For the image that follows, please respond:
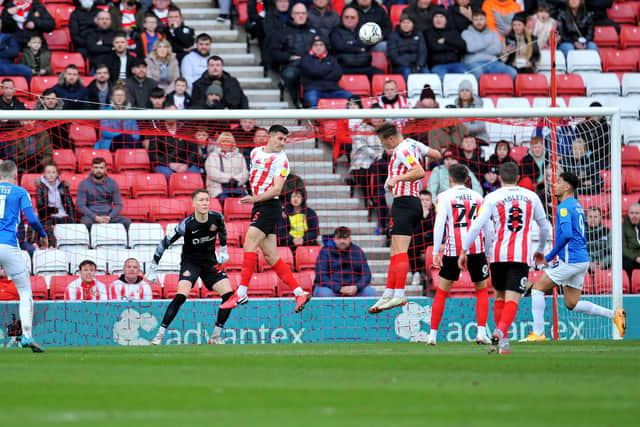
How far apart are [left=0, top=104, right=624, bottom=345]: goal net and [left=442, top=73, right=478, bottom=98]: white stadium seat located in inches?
48.5

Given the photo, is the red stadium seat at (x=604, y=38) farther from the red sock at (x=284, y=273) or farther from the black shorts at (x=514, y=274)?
the black shorts at (x=514, y=274)

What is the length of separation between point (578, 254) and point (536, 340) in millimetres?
1385

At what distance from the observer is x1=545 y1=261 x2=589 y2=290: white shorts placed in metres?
14.1

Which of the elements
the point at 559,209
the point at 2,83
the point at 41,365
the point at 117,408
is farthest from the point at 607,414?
the point at 2,83

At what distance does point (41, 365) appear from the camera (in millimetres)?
10484

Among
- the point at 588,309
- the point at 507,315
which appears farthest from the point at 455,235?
the point at 588,309

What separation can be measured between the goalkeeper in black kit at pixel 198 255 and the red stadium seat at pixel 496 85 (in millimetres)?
8372

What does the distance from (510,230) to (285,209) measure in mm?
6466

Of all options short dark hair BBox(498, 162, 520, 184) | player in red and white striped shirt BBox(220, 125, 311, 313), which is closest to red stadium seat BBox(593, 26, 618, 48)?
player in red and white striped shirt BBox(220, 125, 311, 313)

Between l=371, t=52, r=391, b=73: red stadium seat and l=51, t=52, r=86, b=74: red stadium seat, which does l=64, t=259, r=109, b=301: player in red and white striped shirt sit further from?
l=371, t=52, r=391, b=73: red stadium seat

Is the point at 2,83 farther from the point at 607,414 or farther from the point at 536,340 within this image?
the point at 607,414

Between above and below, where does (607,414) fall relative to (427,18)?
below

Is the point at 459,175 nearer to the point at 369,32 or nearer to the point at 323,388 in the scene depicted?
the point at 369,32

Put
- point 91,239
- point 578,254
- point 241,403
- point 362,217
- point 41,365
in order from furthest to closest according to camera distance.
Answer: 1. point 362,217
2. point 91,239
3. point 578,254
4. point 41,365
5. point 241,403
